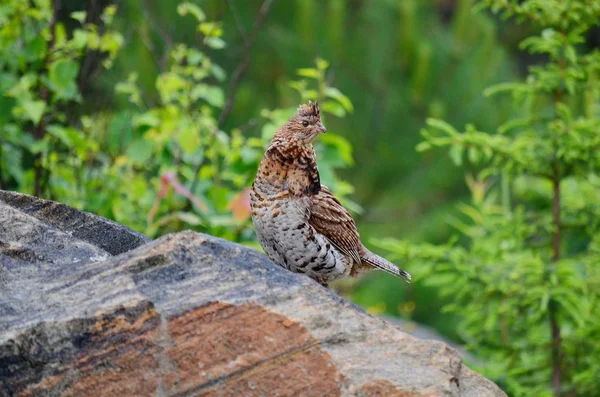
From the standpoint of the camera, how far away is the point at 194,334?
274 cm

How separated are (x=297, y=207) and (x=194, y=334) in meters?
0.90

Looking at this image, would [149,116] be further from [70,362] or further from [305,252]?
[70,362]

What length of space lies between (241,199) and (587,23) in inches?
88.3

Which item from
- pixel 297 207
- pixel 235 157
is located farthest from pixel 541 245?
pixel 297 207

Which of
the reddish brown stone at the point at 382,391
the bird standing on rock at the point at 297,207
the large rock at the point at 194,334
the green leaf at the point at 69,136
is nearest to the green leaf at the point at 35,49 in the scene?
A: the green leaf at the point at 69,136

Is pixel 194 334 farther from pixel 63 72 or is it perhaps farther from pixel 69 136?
pixel 63 72

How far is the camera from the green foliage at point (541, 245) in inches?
205

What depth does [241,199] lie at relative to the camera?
4.82 meters

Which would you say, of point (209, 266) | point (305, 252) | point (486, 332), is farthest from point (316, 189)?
point (486, 332)

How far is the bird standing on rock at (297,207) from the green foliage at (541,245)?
64.8 inches

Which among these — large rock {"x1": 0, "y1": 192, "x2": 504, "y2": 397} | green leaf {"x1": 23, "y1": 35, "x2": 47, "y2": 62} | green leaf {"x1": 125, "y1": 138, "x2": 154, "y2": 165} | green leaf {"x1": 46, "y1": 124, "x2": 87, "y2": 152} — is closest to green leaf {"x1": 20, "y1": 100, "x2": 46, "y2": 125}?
green leaf {"x1": 46, "y1": 124, "x2": 87, "y2": 152}

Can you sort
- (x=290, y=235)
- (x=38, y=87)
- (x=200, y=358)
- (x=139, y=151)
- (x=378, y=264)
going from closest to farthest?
1. (x=200, y=358)
2. (x=290, y=235)
3. (x=378, y=264)
4. (x=139, y=151)
5. (x=38, y=87)

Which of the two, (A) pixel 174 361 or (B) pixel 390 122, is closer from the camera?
(A) pixel 174 361

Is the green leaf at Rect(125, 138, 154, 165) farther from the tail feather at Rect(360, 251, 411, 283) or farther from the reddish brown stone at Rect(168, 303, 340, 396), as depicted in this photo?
the reddish brown stone at Rect(168, 303, 340, 396)
